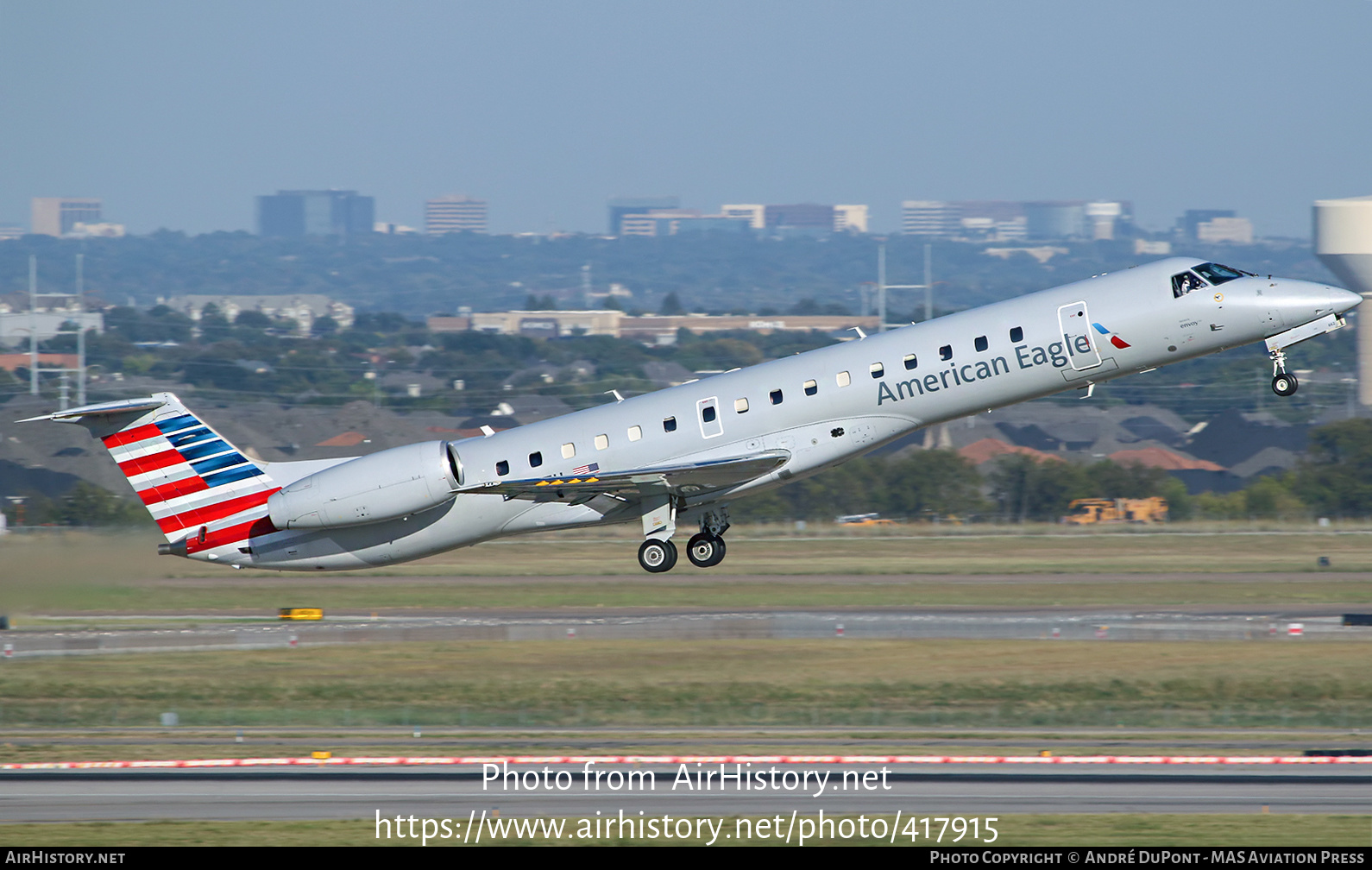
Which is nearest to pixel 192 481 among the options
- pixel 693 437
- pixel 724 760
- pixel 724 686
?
pixel 693 437

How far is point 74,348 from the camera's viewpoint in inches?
7151

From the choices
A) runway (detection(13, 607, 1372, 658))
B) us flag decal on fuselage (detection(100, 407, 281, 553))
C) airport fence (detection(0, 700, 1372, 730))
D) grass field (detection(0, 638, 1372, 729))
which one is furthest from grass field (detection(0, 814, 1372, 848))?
runway (detection(13, 607, 1372, 658))

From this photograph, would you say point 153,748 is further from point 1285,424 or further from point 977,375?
point 1285,424

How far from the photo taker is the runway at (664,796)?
80.6 ft

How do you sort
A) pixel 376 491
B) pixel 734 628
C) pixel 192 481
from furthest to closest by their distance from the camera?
pixel 734 628, pixel 192 481, pixel 376 491

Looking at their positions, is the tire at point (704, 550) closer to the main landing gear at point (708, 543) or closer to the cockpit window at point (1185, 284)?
the main landing gear at point (708, 543)

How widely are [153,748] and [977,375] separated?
18.0 meters

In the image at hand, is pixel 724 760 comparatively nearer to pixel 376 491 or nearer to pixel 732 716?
pixel 732 716

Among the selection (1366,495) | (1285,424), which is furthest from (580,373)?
(1366,495)

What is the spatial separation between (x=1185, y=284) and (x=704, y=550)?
10.6 meters

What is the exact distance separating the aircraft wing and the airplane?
5 centimetres

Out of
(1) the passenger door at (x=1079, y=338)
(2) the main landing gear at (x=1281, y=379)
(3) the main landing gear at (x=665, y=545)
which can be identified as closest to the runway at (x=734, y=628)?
(3) the main landing gear at (x=665, y=545)

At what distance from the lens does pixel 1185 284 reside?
28.9 metres
